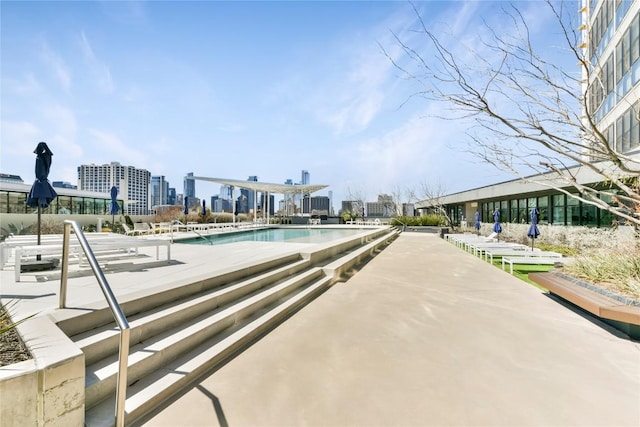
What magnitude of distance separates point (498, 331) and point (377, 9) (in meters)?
6.70

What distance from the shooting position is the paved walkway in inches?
88.0

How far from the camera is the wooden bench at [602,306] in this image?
3.57m

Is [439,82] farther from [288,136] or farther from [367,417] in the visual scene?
[288,136]

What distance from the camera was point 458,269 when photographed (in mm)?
8586

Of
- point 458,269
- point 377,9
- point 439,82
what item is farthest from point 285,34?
point 458,269

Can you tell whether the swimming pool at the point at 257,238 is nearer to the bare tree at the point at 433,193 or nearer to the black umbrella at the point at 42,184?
the black umbrella at the point at 42,184

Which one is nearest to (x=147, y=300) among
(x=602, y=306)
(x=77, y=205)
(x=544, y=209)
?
(x=602, y=306)

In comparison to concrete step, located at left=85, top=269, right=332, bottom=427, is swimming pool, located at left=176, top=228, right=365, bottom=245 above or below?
above

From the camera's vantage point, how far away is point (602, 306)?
3.80m

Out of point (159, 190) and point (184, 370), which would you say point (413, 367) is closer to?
point (184, 370)

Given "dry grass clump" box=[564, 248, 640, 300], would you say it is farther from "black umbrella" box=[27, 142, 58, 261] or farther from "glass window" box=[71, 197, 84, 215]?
"glass window" box=[71, 197, 84, 215]

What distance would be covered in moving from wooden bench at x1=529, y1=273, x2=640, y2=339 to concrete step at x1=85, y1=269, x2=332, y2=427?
4198 mm

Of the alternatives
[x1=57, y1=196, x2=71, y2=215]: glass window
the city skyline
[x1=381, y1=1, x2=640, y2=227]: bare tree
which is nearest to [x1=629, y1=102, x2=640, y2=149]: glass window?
the city skyline

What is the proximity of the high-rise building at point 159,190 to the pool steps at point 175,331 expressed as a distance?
15022cm
